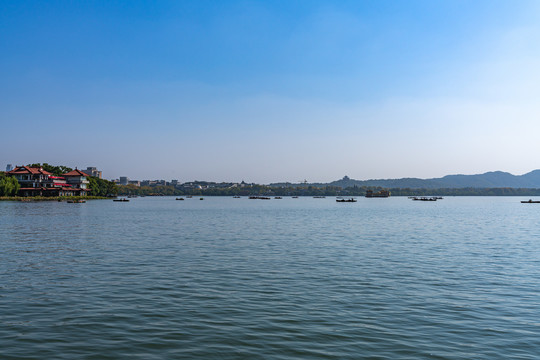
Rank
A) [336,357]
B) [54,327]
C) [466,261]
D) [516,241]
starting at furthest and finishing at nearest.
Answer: [516,241]
[466,261]
[54,327]
[336,357]

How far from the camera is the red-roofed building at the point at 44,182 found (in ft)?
560

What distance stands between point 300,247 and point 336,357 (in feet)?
80.8

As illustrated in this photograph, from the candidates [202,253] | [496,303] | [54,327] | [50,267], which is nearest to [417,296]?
[496,303]

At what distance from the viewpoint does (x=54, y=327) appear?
13.8m

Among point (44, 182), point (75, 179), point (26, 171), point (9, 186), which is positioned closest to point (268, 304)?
point (9, 186)

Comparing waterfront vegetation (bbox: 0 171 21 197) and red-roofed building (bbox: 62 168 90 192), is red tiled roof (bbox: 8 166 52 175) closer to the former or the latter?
waterfront vegetation (bbox: 0 171 21 197)

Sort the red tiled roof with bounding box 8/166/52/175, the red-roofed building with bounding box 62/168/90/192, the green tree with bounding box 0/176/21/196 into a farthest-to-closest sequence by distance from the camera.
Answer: the red-roofed building with bounding box 62/168/90/192, the red tiled roof with bounding box 8/166/52/175, the green tree with bounding box 0/176/21/196

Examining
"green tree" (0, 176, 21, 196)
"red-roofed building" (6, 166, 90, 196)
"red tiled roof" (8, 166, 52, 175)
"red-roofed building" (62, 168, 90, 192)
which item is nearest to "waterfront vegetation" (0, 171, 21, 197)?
"green tree" (0, 176, 21, 196)

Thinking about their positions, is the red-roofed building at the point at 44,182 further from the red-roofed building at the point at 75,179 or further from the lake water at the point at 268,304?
the lake water at the point at 268,304

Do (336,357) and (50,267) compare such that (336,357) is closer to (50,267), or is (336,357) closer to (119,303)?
(119,303)

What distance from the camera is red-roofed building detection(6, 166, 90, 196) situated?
171 meters

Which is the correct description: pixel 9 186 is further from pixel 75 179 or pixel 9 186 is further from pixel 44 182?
pixel 75 179

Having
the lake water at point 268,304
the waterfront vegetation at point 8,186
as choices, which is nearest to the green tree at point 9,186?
the waterfront vegetation at point 8,186

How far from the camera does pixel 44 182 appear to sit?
177250 millimetres
